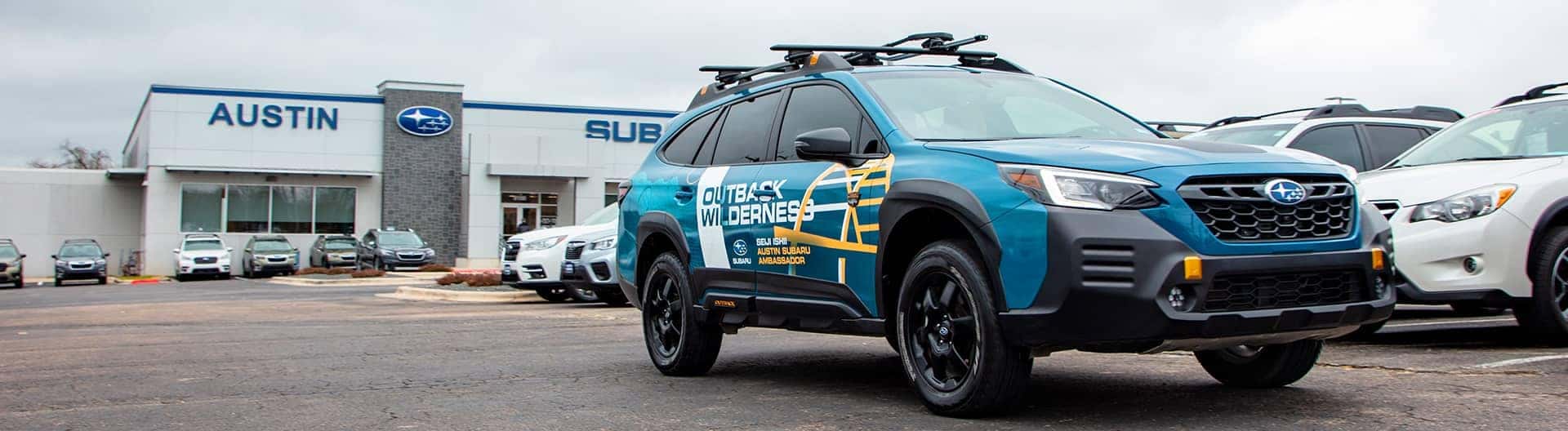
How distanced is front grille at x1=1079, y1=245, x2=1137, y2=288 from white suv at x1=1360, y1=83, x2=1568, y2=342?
3.54 m

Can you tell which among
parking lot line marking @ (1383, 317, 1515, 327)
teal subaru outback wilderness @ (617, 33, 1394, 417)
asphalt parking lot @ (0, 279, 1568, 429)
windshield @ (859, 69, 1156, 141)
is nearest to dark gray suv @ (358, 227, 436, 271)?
asphalt parking lot @ (0, 279, 1568, 429)

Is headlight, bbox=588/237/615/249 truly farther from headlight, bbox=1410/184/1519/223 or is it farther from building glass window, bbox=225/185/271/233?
building glass window, bbox=225/185/271/233

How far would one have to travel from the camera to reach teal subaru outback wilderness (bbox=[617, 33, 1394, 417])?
4734 mm

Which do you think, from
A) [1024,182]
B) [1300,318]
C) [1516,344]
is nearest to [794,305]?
[1024,182]

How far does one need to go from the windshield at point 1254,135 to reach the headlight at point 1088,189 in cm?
604

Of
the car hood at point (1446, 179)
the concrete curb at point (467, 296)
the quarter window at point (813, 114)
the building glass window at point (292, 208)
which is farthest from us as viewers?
the building glass window at point (292, 208)

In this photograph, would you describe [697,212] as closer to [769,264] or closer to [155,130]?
[769,264]

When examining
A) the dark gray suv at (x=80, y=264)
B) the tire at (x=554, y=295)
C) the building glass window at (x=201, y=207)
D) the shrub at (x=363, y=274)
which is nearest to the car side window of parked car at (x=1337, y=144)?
the tire at (x=554, y=295)

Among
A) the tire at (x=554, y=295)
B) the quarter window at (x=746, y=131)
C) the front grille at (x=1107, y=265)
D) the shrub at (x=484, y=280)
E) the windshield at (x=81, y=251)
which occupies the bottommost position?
the tire at (x=554, y=295)

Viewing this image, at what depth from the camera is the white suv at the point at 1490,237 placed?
7.24 meters

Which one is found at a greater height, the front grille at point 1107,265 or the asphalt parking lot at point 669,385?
the front grille at point 1107,265

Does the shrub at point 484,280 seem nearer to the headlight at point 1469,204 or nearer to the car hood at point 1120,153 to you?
the headlight at point 1469,204

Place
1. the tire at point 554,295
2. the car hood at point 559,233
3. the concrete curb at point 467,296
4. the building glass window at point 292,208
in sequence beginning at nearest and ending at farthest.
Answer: the car hood at point 559,233 < the tire at point 554,295 < the concrete curb at point 467,296 < the building glass window at point 292,208

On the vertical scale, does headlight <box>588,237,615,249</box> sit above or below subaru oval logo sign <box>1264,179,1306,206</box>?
below
